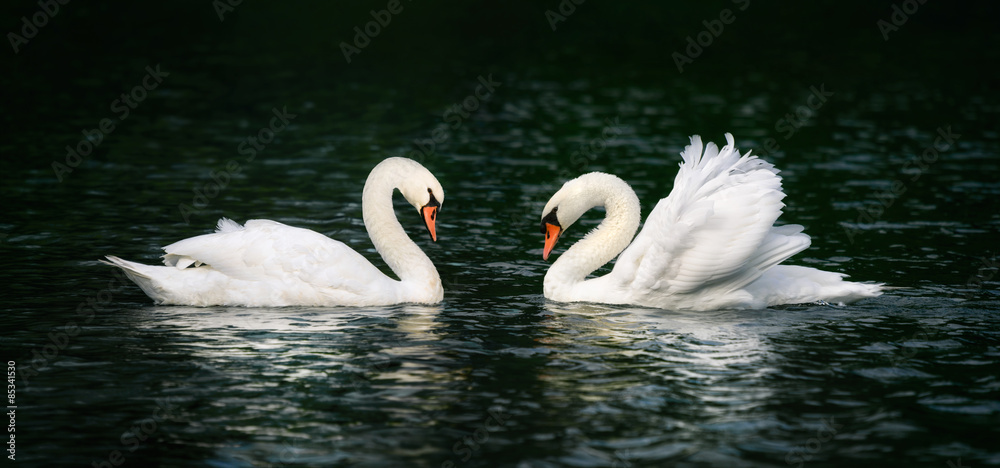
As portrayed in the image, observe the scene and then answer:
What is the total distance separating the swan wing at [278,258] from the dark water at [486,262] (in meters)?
0.39

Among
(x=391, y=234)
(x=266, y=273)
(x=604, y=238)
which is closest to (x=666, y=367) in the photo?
(x=604, y=238)

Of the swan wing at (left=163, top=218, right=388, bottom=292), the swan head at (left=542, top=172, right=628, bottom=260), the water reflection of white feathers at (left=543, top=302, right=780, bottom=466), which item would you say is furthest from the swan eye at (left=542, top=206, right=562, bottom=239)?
the swan wing at (left=163, top=218, right=388, bottom=292)

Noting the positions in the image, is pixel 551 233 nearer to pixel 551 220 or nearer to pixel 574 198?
pixel 551 220

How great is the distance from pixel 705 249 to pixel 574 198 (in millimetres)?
1821

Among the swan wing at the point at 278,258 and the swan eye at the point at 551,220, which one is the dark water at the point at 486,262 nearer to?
Result: the swan wing at the point at 278,258

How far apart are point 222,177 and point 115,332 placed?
10.0 metres

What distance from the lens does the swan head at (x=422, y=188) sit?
13086 millimetres

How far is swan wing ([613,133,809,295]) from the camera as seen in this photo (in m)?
12.3

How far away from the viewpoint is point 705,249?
12.4 meters

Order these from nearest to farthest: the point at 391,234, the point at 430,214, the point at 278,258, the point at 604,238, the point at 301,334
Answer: the point at 301,334, the point at 278,258, the point at 430,214, the point at 391,234, the point at 604,238

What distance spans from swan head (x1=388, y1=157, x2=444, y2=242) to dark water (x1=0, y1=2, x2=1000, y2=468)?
1014 mm

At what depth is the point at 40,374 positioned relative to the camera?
10.4 metres

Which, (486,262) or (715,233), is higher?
(715,233)

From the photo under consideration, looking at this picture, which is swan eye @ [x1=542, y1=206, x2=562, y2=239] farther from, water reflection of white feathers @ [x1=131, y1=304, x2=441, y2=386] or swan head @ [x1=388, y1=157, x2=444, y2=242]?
water reflection of white feathers @ [x1=131, y1=304, x2=441, y2=386]
